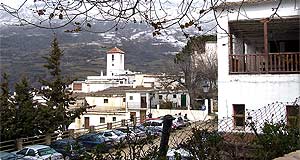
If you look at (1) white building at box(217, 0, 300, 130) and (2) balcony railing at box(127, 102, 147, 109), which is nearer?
(1) white building at box(217, 0, 300, 130)

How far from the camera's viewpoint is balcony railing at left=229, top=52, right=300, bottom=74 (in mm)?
11258

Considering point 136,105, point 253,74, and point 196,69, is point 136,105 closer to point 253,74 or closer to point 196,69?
point 196,69

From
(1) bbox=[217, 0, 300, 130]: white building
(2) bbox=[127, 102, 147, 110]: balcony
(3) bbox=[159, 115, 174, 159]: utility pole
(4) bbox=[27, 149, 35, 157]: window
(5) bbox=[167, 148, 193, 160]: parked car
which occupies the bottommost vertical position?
(4) bbox=[27, 149, 35, 157]: window

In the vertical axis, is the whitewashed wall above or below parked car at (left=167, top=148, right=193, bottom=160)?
below

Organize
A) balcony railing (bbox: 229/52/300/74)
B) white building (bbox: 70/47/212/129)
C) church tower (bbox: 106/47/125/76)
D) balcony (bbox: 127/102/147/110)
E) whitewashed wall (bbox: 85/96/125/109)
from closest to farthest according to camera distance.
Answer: balcony railing (bbox: 229/52/300/74) → white building (bbox: 70/47/212/129) → balcony (bbox: 127/102/147/110) → whitewashed wall (bbox: 85/96/125/109) → church tower (bbox: 106/47/125/76)

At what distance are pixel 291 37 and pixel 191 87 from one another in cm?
1902

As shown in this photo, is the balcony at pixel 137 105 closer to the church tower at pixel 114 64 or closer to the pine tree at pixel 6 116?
the church tower at pixel 114 64

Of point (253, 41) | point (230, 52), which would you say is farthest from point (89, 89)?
point (230, 52)

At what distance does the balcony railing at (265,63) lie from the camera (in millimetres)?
11258

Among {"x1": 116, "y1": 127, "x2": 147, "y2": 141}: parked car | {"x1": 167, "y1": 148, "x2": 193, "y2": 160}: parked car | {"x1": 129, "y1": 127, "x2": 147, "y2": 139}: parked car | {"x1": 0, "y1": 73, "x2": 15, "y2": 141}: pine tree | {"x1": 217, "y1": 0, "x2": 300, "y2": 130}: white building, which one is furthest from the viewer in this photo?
{"x1": 0, "y1": 73, "x2": 15, "y2": 141}: pine tree

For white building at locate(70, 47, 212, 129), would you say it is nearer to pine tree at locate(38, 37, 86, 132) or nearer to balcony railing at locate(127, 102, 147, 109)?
balcony railing at locate(127, 102, 147, 109)

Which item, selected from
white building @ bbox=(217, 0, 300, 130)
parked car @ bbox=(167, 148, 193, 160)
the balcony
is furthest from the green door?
parked car @ bbox=(167, 148, 193, 160)

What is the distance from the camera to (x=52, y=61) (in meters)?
24.7

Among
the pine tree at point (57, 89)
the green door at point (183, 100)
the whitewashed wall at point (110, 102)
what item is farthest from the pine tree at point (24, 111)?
the green door at point (183, 100)
